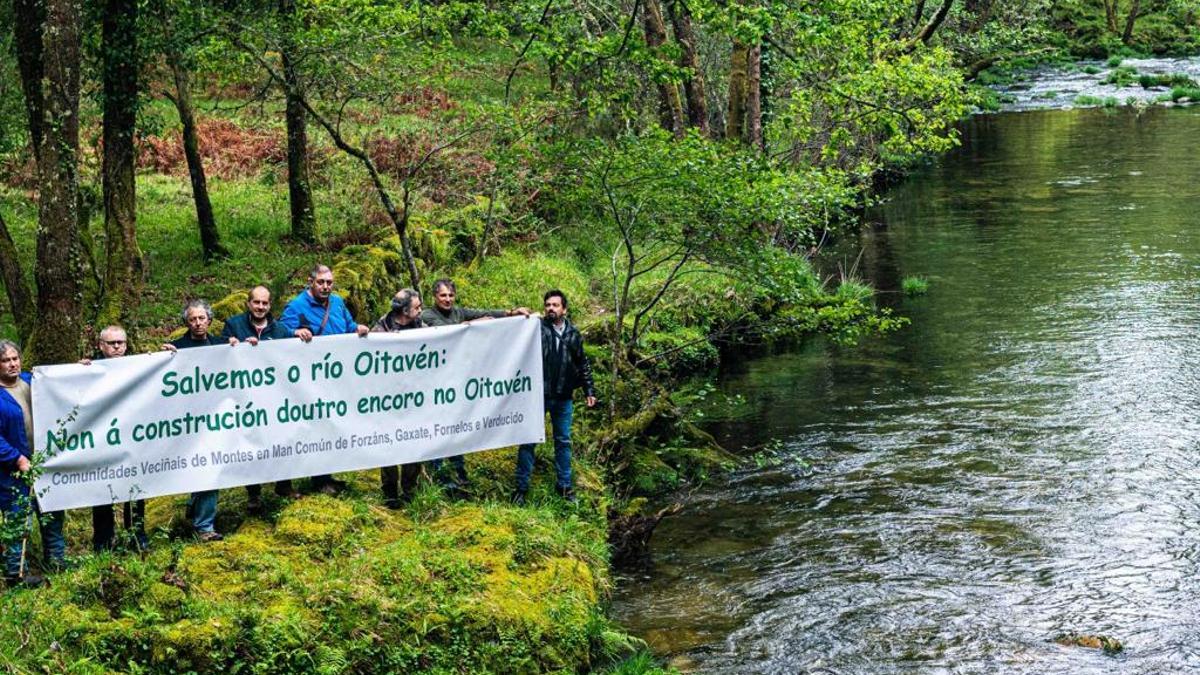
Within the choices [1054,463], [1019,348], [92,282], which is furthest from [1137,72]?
[92,282]

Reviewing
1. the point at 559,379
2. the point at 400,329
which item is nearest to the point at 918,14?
the point at 559,379

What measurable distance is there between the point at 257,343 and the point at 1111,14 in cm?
7125

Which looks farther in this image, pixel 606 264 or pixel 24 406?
pixel 606 264

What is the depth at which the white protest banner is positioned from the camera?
9828mm

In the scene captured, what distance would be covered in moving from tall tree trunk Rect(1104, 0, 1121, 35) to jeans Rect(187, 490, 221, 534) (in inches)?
2731

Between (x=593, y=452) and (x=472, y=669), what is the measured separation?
18.6 feet

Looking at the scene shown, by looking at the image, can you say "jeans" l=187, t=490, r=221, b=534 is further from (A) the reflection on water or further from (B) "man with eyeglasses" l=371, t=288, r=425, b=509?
(A) the reflection on water

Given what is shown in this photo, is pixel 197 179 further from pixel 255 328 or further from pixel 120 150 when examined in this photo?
pixel 255 328

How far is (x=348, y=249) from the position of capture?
1934 cm


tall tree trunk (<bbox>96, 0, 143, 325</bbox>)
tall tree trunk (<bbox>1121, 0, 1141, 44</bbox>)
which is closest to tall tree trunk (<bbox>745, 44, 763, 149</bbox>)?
tall tree trunk (<bbox>96, 0, 143, 325</bbox>)

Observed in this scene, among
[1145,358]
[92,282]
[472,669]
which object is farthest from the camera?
[1145,358]

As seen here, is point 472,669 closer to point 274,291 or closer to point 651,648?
point 651,648

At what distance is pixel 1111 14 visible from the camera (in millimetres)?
71438

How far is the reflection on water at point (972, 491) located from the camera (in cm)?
1102
